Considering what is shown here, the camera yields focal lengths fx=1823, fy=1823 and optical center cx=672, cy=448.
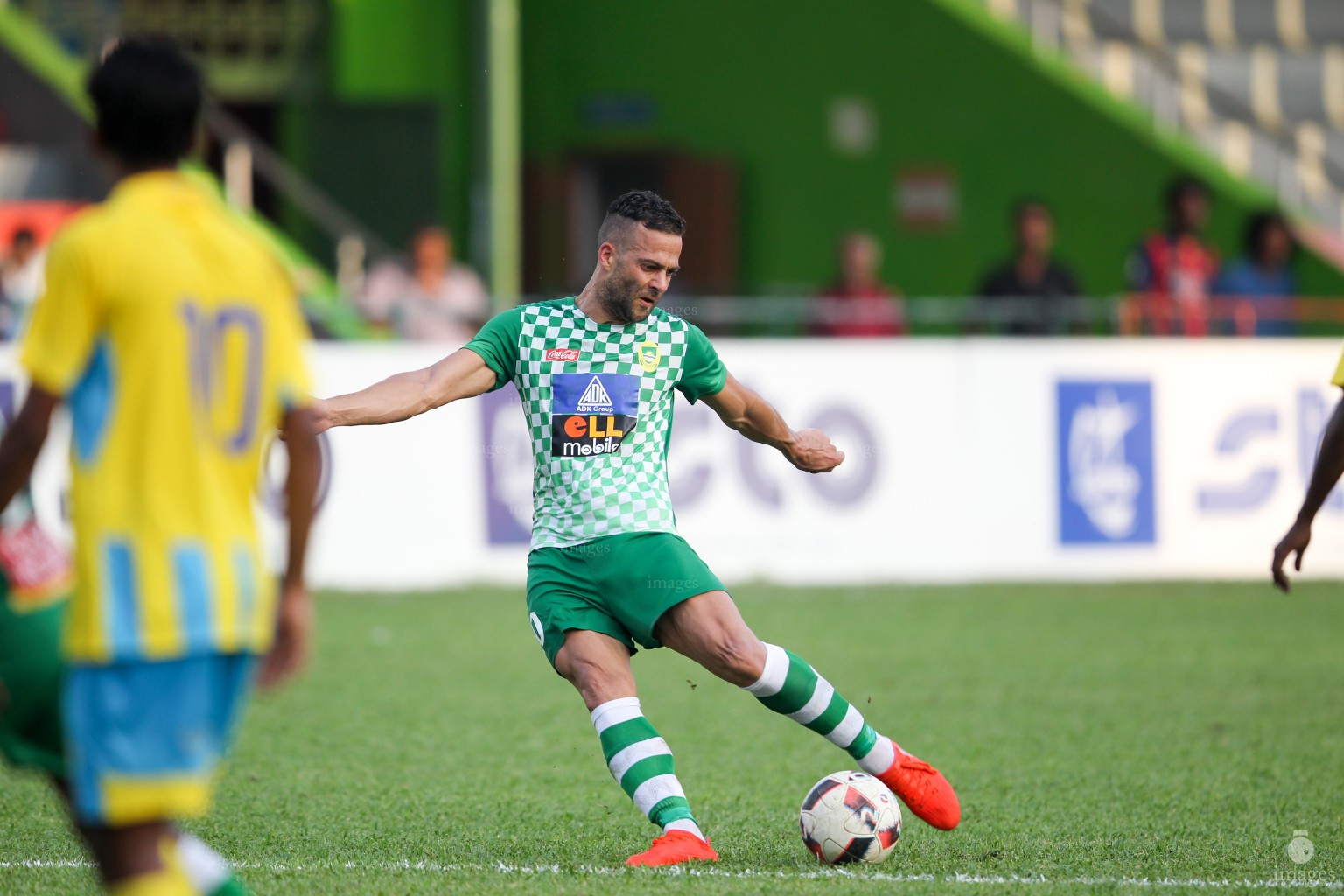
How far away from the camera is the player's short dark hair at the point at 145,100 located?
10.3 feet

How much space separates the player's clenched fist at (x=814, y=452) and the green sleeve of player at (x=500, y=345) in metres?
0.92

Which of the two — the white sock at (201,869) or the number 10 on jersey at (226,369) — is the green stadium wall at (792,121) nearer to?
the white sock at (201,869)

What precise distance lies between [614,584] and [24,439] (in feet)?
7.80

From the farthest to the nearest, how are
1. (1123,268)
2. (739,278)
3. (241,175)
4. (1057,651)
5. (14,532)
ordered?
1. (739,278)
2. (1123,268)
3. (241,175)
4. (1057,651)
5. (14,532)

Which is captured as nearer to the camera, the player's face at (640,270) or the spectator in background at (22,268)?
the player's face at (640,270)

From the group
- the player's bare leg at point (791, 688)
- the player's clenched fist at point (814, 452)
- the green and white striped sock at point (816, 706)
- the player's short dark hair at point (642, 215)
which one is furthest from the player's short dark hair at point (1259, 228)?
the player's short dark hair at point (642, 215)

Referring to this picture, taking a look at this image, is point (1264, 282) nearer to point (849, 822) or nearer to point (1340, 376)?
point (1340, 376)

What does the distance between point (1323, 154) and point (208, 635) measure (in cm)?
1898

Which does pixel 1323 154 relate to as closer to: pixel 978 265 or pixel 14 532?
pixel 978 265

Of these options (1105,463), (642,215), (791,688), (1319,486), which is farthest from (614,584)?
(1105,463)

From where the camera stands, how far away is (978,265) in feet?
65.8

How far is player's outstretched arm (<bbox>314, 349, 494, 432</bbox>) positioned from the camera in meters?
4.91

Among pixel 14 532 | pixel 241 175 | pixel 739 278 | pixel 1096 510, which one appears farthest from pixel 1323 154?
pixel 14 532

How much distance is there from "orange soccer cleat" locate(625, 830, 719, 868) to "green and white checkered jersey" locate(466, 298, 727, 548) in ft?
2.88
